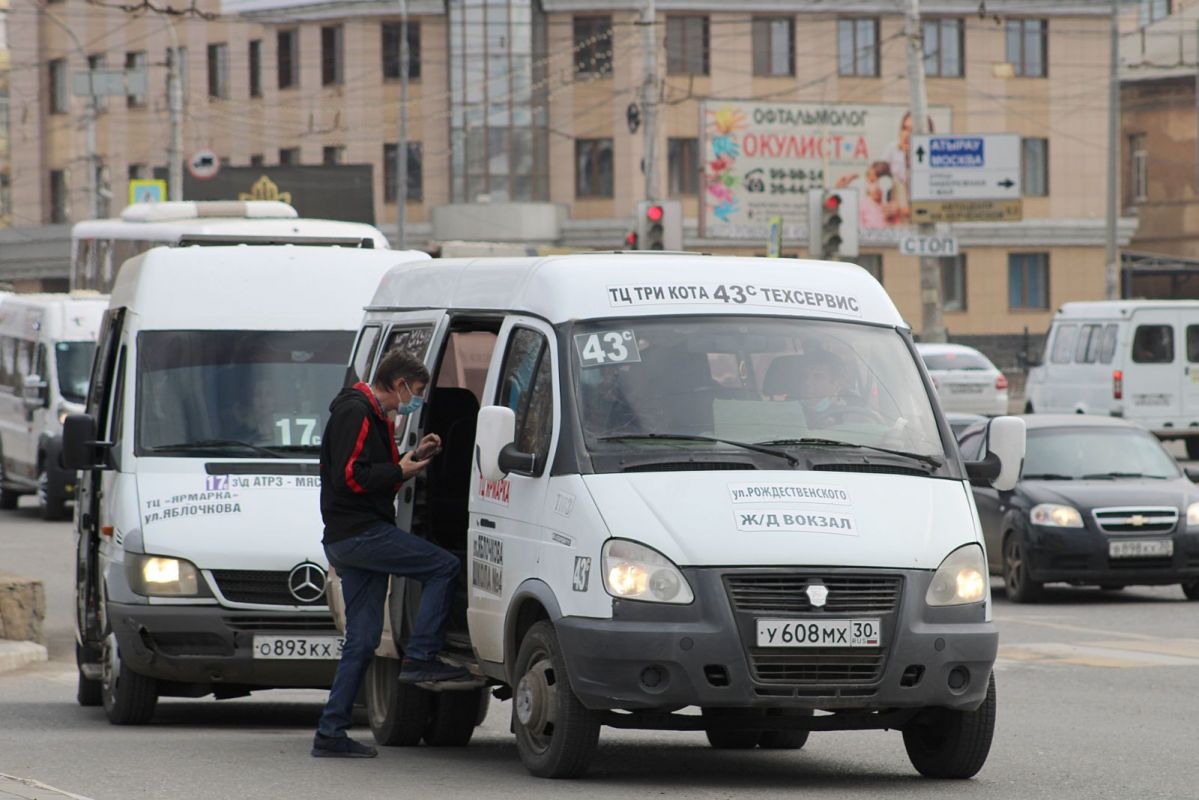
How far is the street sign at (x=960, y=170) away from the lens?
43.6m

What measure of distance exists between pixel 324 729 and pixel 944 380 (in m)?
33.9

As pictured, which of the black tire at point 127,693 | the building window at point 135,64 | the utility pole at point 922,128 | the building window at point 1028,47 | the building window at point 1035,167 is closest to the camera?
the black tire at point 127,693

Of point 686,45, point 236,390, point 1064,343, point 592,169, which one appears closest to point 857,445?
point 236,390

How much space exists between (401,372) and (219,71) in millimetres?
62038

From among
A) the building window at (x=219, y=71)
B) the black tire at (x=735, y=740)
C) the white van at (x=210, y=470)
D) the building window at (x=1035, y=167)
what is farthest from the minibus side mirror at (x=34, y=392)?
the building window at (x=1035, y=167)

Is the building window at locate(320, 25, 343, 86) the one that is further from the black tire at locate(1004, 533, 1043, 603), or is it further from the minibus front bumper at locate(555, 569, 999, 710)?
the minibus front bumper at locate(555, 569, 999, 710)

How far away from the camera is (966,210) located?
1781 inches

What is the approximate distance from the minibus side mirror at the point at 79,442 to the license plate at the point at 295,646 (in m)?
1.41

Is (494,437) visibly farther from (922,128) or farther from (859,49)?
(859,49)

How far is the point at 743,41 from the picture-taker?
63.8 meters

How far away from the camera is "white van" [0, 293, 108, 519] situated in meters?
27.3

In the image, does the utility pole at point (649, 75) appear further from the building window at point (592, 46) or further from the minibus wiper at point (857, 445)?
the minibus wiper at point (857, 445)

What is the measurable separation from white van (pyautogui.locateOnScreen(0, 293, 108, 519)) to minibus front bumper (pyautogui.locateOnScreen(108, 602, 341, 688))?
15766mm

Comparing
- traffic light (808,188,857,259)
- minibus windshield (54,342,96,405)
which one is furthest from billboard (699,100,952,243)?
minibus windshield (54,342,96,405)
